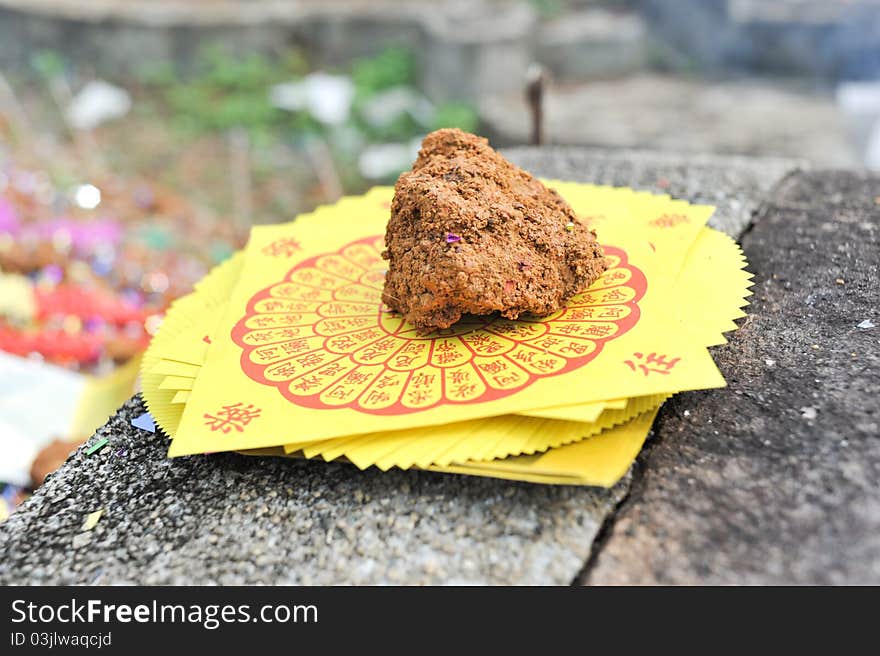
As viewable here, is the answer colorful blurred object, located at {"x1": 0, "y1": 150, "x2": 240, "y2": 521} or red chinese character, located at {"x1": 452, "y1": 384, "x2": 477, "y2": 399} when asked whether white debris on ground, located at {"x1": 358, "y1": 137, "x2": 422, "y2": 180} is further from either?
red chinese character, located at {"x1": 452, "y1": 384, "x2": 477, "y2": 399}

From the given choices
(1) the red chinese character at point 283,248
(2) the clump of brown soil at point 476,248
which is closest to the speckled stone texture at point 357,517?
(2) the clump of brown soil at point 476,248

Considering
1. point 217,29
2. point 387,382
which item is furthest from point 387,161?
point 387,382

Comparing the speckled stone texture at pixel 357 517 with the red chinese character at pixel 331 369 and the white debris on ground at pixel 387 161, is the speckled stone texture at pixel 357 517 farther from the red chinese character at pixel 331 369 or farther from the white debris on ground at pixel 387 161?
the white debris on ground at pixel 387 161

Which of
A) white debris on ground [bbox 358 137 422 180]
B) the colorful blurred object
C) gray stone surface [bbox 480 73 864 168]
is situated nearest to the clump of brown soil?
the colorful blurred object

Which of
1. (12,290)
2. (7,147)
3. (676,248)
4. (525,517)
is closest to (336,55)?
(7,147)

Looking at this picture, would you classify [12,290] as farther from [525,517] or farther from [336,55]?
[336,55]
